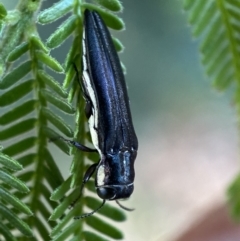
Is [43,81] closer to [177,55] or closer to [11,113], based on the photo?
[11,113]

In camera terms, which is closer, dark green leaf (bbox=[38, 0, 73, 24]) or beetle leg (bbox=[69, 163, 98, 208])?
dark green leaf (bbox=[38, 0, 73, 24])

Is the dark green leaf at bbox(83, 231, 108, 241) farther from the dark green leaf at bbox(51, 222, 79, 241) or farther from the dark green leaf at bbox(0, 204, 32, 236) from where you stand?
the dark green leaf at bbox(0, 204, 32, 236)

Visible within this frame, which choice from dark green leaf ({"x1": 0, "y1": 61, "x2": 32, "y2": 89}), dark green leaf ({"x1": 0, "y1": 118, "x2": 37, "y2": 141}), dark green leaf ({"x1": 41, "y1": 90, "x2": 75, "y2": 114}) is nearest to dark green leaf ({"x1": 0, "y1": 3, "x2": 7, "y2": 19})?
dark green leaf ({"x1": 0, "y1": 61, "x2": 32, "y2": 89})

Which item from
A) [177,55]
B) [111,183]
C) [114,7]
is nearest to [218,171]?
[177,55]

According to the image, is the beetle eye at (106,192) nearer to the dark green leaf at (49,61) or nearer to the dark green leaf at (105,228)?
the dark green leaf at (105,228)

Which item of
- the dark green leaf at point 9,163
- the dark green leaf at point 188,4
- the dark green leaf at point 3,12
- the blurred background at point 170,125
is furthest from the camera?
the blurred background at point 170,125

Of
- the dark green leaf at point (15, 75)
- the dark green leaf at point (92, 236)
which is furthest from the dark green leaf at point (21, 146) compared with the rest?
the dark green leaf at point (92, 236)
